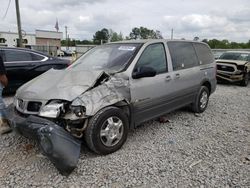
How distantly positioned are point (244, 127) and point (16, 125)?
171 inches

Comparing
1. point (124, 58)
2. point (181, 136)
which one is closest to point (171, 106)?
point (181, 136)

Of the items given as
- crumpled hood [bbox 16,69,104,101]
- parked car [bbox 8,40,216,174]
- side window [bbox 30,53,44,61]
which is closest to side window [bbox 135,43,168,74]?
parked car [bbox 8,40,216,174]

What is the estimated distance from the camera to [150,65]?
4.43 m

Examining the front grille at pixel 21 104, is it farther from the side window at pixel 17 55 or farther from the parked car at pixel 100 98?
the side window at pixel 17 55

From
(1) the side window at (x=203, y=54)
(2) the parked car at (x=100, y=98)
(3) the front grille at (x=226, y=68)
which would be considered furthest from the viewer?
(3) the front grille at (x=226, y=68)

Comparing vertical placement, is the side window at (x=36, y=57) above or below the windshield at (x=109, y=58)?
below

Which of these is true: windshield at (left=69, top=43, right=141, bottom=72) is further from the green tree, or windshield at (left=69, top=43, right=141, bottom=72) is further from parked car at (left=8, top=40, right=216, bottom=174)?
the green tree

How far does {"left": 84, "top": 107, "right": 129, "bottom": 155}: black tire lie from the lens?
11.3 ft

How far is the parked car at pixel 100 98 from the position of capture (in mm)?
3273

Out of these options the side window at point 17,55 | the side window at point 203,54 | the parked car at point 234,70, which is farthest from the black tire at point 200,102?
the parked car at point 234,70

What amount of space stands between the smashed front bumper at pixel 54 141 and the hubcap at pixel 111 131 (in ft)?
1.35

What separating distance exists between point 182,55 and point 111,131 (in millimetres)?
2552

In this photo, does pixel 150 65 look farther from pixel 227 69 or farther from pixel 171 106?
pixel 227 69

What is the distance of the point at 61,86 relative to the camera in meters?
3.59
